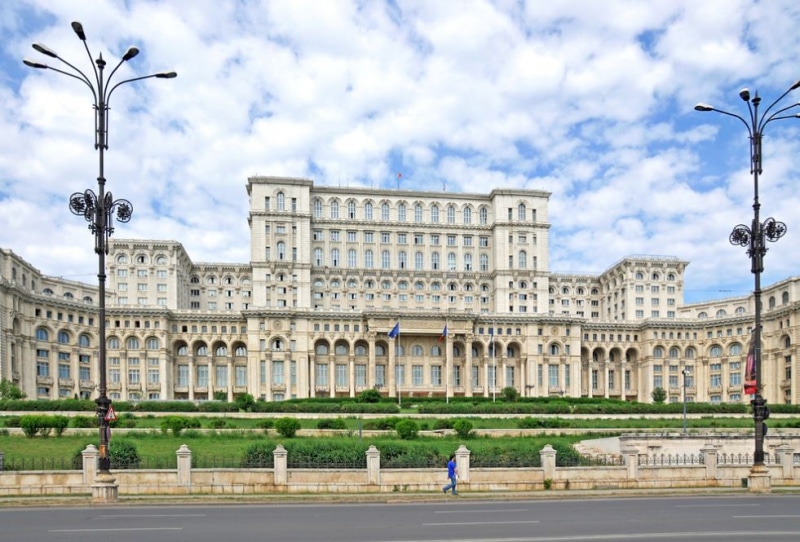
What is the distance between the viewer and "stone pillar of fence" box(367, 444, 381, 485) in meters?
31.0

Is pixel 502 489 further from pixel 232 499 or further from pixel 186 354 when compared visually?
pixel 186 354

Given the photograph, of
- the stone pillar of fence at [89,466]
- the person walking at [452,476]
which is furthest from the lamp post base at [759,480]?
the stone pillar of fence at [89,466]

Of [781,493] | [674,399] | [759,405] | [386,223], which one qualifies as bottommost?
[674,399]

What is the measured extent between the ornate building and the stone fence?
66.9m

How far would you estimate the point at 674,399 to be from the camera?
384 feet

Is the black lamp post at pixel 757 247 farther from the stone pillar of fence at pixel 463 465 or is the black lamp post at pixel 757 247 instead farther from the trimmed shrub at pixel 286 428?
the trimmed shrub at pixel 286 428

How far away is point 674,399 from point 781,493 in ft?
300

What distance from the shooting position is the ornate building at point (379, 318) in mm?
106438

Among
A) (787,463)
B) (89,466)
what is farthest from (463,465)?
(787,463)

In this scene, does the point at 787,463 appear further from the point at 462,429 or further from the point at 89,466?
the point at 89,466

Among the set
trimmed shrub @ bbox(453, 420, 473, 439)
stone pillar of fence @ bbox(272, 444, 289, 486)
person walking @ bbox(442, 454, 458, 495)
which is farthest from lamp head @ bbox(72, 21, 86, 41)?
trimmed shrub @ bbox(453, 420, 473, 439)

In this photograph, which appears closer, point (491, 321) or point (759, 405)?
point (759, 405)

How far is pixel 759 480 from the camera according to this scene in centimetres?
3034

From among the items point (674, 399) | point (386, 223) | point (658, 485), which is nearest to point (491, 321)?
point (386, 223)
